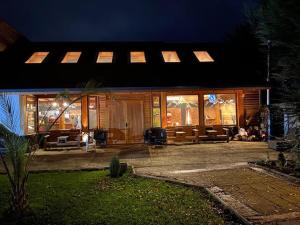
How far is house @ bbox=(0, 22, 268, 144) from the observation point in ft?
47.3

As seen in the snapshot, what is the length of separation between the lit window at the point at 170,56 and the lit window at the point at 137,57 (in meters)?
1.12

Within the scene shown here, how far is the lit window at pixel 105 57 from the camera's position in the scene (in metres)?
15.7

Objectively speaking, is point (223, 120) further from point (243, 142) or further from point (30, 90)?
point (30, 90)

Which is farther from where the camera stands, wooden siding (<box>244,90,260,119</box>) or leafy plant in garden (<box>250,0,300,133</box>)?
wooden siding (<box>244,90,260,119</box>)

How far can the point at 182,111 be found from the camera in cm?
1630

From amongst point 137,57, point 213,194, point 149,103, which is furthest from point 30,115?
point 213,194

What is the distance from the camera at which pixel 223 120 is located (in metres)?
16.4

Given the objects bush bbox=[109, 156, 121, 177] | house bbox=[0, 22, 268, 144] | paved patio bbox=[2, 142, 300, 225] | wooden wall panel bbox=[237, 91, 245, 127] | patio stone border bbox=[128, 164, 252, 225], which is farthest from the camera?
wooden wall panel bbox=[237, 91, 245, 127]

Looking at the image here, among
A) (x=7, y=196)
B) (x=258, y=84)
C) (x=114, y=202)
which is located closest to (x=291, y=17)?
(x=114, y=202)

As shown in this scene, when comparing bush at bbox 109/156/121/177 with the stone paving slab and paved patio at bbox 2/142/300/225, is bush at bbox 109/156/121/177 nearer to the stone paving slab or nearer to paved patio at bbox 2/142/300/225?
paved patio at bbox 2/142/300/225

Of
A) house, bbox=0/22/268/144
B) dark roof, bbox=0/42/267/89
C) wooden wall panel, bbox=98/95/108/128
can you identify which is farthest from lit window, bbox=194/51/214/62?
wooden wall panel, bbox=98/95/108/128

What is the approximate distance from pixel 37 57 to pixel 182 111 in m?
7.81

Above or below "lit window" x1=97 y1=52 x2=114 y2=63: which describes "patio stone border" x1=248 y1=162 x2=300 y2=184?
below

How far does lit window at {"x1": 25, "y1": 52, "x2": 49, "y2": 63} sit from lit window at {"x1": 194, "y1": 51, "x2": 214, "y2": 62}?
7823 mm
